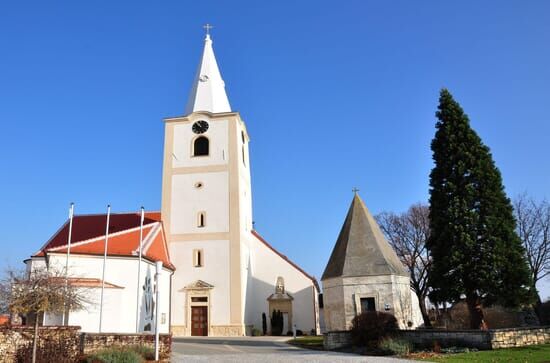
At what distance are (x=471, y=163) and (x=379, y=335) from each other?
9483 mm

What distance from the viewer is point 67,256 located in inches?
995

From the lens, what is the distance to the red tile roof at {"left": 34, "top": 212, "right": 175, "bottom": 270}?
26.8 metres

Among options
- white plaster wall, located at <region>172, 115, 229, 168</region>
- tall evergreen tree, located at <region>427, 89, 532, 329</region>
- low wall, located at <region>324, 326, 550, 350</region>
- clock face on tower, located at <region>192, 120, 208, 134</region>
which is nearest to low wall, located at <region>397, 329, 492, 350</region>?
low wall, located at <region>324, 326, 550, 350</region>

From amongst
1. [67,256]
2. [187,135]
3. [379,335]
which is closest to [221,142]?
[187,135]

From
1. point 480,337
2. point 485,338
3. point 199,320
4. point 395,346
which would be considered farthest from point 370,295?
point 199,320

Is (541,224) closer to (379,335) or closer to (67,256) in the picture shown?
(379,335)

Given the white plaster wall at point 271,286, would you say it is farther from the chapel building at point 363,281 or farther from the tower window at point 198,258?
the chapel building at point 363,281

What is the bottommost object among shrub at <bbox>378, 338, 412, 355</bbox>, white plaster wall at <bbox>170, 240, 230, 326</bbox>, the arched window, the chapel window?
shrub at <bbox>378, 338, 412, 355</bbox>

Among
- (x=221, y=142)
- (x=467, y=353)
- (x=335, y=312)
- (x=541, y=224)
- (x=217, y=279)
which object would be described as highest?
(x=221, y=142)

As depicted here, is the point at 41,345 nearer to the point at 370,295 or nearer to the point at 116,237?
the point at 116,237

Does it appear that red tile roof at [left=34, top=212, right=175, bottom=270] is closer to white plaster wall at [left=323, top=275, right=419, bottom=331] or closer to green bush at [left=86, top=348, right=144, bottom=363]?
white plaster wall at [left=323, top=275, right=419, bottom=331]

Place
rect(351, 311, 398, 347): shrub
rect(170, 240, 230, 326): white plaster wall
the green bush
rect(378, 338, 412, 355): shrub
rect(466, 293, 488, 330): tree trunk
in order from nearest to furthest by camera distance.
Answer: the green bush
rect(378, 338, 412, 355): shrub
rect(351, 311, 398, 347): shrub
rect(466, 293, 488, 330): tree trunk
rect(170, 240, 230, 326): white plaster wall

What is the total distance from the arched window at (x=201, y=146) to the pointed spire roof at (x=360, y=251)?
532 inches

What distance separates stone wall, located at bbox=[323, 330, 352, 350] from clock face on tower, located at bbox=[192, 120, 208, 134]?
66.9 feet
